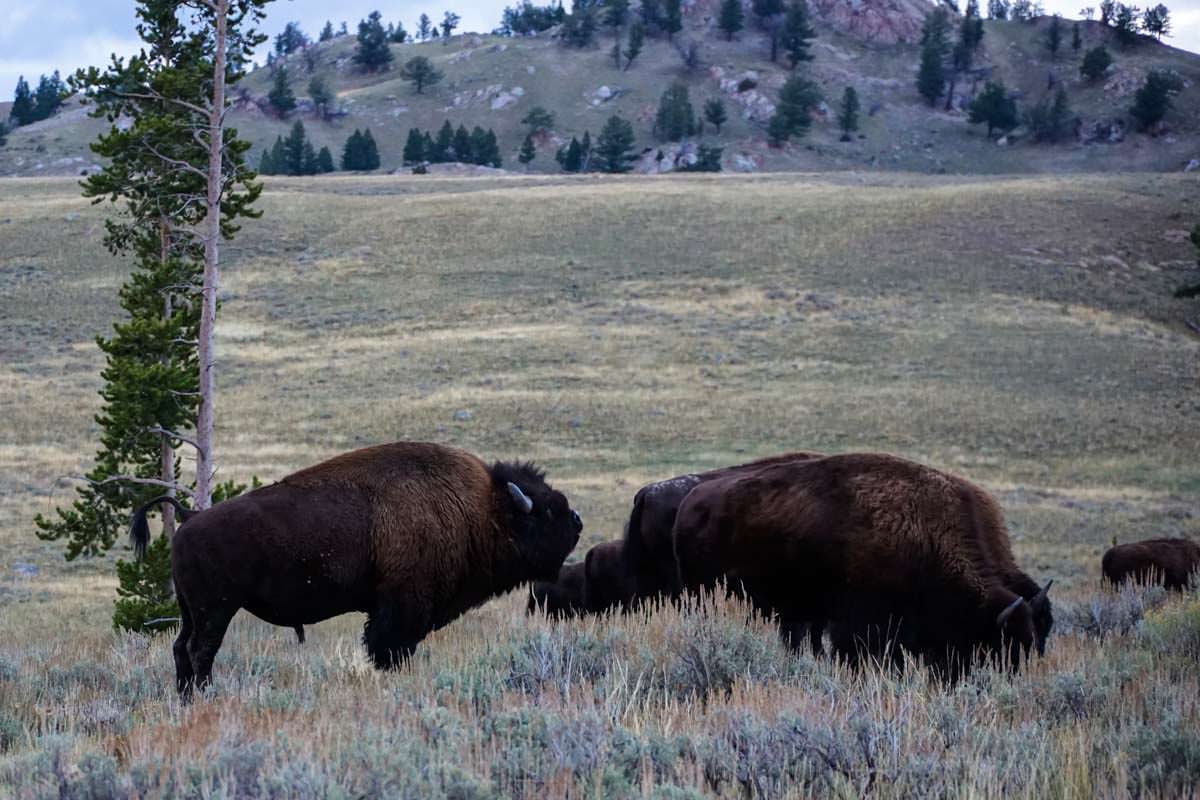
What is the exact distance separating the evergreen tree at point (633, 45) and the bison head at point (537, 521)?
466 ft

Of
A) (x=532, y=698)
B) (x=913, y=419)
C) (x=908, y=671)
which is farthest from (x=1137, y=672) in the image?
(x=913, y=419)

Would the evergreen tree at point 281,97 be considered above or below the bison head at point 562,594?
above

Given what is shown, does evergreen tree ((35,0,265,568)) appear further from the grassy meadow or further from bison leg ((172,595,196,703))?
bison leg ((172,595,196,703))

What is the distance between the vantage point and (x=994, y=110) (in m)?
127

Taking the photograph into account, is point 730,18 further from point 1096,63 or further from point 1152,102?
point 1152,102

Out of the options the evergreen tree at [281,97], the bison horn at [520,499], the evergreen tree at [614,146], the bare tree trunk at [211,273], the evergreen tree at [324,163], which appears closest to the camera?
the bison horn at [520,499]

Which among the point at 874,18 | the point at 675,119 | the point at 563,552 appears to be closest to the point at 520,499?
the point at 563,552

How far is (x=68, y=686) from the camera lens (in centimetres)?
707

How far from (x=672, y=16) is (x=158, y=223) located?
146 metres

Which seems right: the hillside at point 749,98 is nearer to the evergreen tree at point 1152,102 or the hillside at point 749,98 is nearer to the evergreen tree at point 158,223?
the evergreen tree at point 1152,102

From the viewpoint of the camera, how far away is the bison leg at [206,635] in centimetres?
741

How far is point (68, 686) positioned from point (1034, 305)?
4619 centimetres

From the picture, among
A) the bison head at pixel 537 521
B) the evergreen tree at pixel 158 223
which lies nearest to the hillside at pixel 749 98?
the evergreen tree at pixel 158 223

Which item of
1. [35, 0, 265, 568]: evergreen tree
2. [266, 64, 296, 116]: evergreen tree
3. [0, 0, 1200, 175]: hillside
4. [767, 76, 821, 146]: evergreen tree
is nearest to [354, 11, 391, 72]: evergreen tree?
[0, 0, 1200, 175]: hillside
